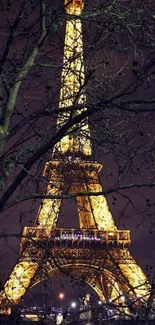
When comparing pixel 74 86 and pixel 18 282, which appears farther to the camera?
pixel 18 282

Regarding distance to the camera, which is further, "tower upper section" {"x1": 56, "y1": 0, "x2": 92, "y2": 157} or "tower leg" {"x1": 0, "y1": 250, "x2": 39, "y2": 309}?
"tower leg" {"x1": 0, "y1": 250, "x2": 39, "y2": 309}

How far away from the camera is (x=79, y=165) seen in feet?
21.5

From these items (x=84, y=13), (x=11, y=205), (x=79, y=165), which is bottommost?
(x=11, y=205)

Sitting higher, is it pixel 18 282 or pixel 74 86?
pixel 74 86

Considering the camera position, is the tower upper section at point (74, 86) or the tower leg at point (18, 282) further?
the tower leg at point (18, 282)

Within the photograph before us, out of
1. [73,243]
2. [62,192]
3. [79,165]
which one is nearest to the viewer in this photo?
[62,192]

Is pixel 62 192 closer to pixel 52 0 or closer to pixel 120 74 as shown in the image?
pixel 120 74

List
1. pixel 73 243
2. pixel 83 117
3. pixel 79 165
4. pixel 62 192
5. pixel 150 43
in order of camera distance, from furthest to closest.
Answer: pixel 73 243 < pixel 79 165 < pixel 62 192 < pixel 150 43 < pixel 83 117

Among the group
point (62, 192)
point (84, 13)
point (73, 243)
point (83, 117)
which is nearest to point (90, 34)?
point (84, 13)

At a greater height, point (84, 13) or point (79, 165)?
point (84, 13)

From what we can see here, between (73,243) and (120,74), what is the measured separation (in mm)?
31855

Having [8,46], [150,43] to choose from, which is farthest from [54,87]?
[150,43]

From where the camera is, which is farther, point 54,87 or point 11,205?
point 54,87

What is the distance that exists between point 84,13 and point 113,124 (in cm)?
125
